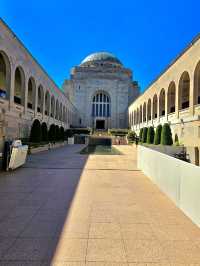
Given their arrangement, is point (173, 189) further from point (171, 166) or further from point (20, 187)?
point (20, 187)

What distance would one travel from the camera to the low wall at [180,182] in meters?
3.74

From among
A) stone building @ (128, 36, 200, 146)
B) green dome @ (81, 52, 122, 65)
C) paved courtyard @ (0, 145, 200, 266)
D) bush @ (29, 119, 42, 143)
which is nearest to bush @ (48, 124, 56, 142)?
bush @ (29, 119, 42, 143)

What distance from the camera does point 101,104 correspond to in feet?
178

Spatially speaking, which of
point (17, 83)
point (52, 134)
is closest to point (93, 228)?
point (52, 134)

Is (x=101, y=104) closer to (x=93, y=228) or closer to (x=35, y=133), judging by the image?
(x=35, y=133)

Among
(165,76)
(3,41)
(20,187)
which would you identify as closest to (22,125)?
(3,41)

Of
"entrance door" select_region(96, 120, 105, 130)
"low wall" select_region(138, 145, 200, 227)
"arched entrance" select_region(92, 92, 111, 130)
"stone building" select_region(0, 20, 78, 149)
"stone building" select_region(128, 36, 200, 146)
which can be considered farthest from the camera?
"entrance door" select_region(96, 120, 105, 130)

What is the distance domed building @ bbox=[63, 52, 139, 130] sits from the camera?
52.6m

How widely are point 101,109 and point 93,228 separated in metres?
51.1

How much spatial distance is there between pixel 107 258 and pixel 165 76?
21051 mm

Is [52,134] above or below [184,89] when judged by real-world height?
below

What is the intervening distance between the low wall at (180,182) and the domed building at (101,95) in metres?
45.8

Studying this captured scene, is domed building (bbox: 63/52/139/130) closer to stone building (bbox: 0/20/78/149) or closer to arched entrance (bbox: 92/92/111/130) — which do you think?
arched entrance (bbox: 92/92/111/130)

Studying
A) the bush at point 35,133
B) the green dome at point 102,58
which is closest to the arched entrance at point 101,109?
the green dome at point 102,58
